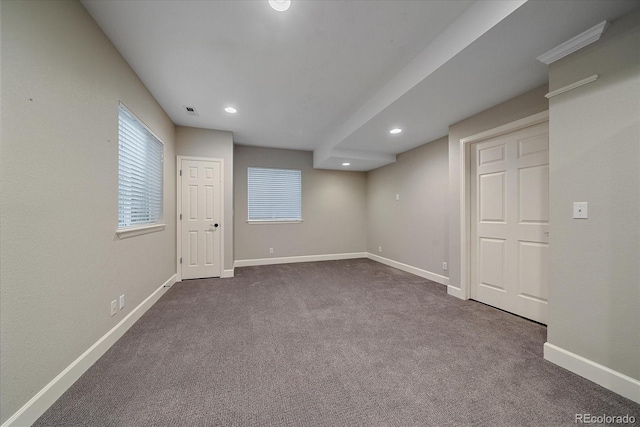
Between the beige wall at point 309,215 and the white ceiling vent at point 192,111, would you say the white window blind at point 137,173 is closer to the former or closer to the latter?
the white ceiling vent at point 192,111

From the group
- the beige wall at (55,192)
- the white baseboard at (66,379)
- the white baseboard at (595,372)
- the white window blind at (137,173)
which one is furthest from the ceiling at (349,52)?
the white baseboard at (66,379)

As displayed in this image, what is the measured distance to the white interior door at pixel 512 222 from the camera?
233 cm

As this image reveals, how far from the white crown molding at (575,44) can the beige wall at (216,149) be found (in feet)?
13.4

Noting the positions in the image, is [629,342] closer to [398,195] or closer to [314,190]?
[398,195]

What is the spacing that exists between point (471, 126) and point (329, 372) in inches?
126

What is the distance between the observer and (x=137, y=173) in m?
2.58

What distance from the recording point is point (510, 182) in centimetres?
259

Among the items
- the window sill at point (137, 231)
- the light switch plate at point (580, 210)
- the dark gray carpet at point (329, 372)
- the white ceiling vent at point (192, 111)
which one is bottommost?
the dark gray carpet at point (329, 372)

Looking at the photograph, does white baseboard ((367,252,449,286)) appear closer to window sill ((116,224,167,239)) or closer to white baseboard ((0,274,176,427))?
white baseboard ((0,274,176,427))

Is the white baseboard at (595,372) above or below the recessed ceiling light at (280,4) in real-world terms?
below

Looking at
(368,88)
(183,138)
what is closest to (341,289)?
(368,88)

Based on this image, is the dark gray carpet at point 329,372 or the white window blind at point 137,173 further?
the white window blind at point 137,173

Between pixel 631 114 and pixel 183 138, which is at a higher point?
pixel 183 138

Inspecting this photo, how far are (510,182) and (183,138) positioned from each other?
4763 mm
